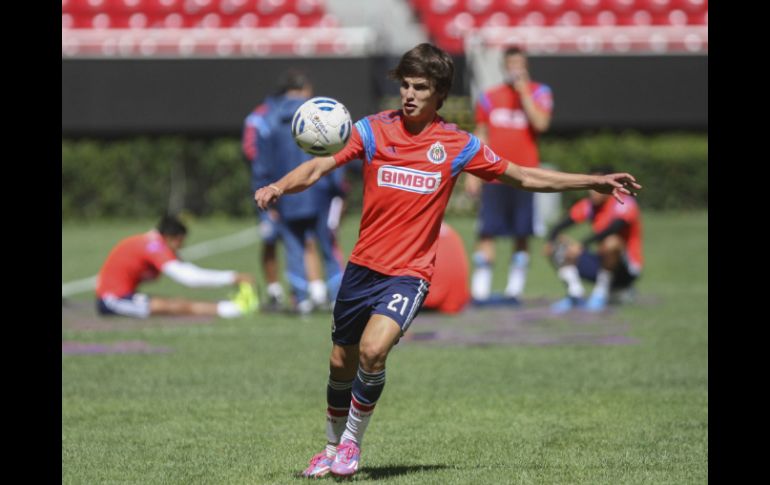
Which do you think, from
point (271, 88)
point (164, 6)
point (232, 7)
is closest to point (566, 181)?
point (271, 88)

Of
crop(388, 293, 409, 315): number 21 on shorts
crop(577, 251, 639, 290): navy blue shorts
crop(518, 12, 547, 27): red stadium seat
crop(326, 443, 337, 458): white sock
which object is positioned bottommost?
crop(577, 251, 639, 290): navy blue shorts

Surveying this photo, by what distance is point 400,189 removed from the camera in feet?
22.9

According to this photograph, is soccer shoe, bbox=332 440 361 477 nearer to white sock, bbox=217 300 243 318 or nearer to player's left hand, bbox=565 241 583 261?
white sock, bbox=217 300 243 318

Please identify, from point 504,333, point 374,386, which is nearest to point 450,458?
point 374,386

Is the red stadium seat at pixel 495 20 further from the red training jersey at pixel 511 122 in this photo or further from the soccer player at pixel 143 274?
the soccer player at pixel 143 274

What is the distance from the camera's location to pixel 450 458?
24.1 feet

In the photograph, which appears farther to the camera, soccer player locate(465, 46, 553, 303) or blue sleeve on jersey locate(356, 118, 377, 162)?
soccer player locate(465, 46, 553, 303)

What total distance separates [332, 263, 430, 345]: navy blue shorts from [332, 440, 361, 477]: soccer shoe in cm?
54

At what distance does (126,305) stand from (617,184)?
777 centimetres

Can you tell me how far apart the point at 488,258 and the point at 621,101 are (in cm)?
1295

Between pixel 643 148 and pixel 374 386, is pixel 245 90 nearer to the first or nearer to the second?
pixel 643 148

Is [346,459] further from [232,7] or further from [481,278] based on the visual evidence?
[232,7]

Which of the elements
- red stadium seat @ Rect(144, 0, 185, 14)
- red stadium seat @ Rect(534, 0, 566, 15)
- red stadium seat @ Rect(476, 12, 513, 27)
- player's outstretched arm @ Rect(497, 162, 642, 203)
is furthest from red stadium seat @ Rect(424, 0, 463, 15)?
player's outstretched arm @ Rect(497, 162, 642, 203)

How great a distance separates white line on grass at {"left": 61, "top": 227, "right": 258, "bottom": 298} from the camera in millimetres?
16500
